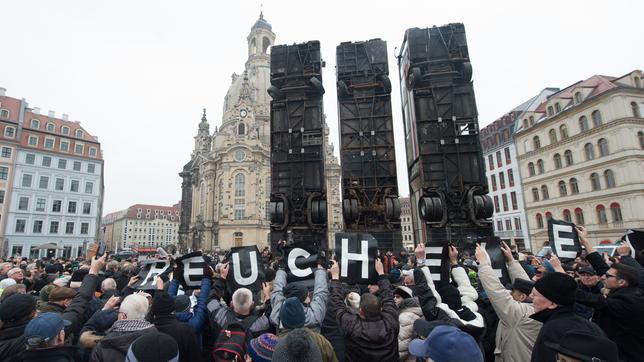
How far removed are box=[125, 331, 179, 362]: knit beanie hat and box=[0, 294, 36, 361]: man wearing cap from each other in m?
1.70

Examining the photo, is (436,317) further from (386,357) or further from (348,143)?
(348,143)

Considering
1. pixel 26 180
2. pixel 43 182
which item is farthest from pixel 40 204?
pixel 26 180

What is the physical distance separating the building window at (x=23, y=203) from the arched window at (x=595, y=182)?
61.9 meters

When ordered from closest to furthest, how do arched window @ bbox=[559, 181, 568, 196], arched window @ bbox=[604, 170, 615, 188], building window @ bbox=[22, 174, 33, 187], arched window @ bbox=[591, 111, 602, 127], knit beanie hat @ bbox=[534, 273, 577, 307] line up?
knit beanie hat @ bbox=[534, 273, 577, 307]
arched window @ bbox=[604, 170, 615, 188]
arched window @ bbox=[591, 111, 602, 127]
arched window @ bbox=[559, 181, 568, 196]
building window @ bbox=[22, 174, 33, 187]

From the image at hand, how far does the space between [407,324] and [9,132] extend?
53.2 meters

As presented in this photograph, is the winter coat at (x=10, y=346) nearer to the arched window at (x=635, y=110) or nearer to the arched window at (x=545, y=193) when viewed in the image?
the arched window at (x=635, y=110)

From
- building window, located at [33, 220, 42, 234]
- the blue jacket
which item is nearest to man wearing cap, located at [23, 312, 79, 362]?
the blue jacket

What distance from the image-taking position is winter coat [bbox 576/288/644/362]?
3340 mm

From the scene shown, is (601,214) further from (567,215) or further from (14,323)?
(14,323)

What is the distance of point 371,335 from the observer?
357cm

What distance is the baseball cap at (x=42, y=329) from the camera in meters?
2.86

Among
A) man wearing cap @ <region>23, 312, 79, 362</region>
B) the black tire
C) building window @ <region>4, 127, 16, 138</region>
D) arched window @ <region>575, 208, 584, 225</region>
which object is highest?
building window @ <region>4, 127, 16, 138</region>

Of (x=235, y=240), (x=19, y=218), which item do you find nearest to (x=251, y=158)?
(x=235, y=240)

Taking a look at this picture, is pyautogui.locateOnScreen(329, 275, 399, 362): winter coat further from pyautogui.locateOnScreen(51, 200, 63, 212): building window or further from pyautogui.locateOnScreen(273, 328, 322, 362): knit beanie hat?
pyautogui.locateOnScreen(51, 200, 63, 212): building window
